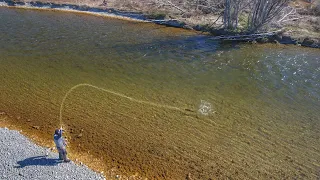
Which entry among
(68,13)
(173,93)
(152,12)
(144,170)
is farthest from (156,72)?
(68,13)

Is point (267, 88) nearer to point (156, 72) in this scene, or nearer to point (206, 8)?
point (156, 72)

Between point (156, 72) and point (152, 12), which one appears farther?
point (152, 12)

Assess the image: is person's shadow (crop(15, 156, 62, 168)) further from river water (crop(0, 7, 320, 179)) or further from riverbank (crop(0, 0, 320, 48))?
riverbank (crop(0, 0, 320, 48))

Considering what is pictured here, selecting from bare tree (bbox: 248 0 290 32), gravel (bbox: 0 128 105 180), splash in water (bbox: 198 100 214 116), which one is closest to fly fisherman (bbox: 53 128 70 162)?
gravel (bbox: 0 128 105 180)

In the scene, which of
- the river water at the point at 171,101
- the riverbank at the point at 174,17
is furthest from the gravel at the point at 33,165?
the riverbank at the point at 174,17

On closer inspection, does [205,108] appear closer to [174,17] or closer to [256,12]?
[256,12]

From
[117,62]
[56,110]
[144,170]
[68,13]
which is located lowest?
[144,170]
